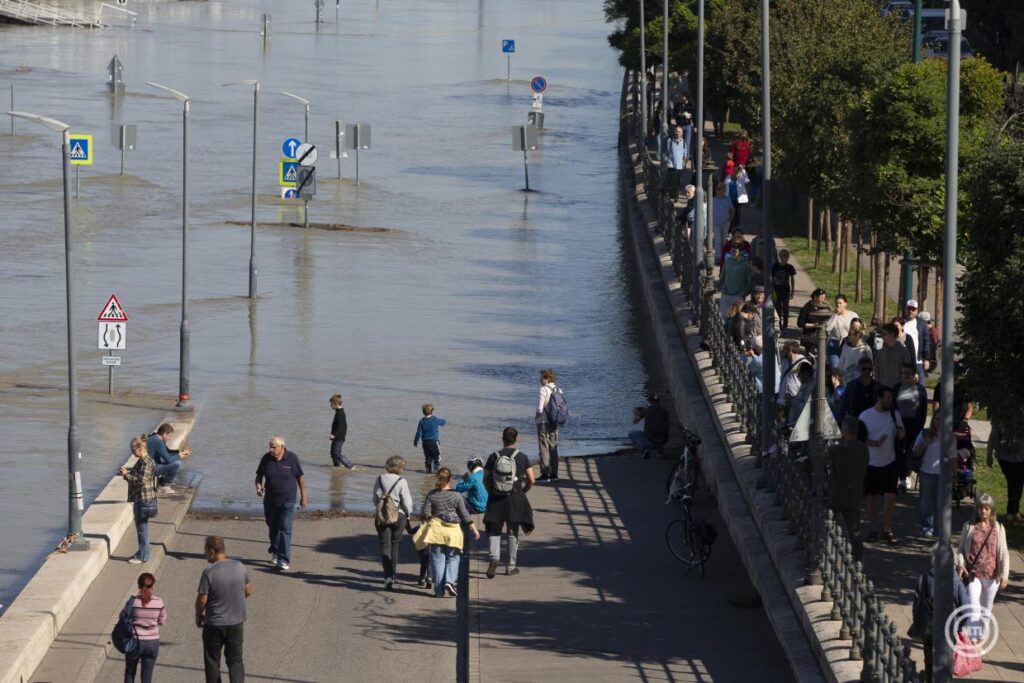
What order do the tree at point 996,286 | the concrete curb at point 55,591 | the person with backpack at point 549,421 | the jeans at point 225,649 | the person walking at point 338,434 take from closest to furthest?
the tree at point 996,286, the jeans at point 225,649, the concrete curb at point 55,591, the person with backpack at point 549,421, the person walking at point 338,434

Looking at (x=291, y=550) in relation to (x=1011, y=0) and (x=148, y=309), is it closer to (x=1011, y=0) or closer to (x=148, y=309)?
(x=148, y=309)

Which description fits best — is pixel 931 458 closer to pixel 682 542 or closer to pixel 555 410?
pixel 682 542

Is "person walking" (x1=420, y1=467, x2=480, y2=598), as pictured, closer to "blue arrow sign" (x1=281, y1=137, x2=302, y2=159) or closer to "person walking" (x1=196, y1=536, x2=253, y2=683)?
"person walking" (x1=196, y1=536, x2=253, y2=683)

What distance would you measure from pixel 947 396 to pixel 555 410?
12103 mm

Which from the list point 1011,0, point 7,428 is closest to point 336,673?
point 7,428

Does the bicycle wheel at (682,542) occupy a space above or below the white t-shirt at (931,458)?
below

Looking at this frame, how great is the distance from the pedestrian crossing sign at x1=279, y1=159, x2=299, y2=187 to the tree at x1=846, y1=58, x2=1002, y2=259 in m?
21.7

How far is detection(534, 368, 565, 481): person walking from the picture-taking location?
23703 millimetres

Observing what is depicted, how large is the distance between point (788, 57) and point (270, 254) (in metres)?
12.9

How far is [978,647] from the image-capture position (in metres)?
12.3

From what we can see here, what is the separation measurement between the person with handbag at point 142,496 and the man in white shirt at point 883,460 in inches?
283

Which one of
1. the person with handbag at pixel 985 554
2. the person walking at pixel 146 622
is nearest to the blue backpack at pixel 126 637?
the person walking at pixel 146 622

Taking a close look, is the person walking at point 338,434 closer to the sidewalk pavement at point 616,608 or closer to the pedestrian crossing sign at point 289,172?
the sidewalk pavement at point 616,608

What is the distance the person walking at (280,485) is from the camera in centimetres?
1881
